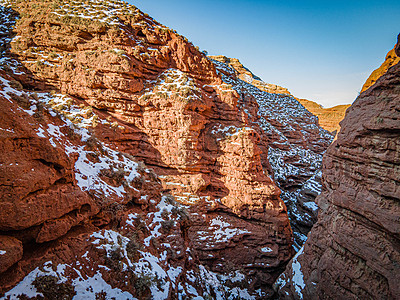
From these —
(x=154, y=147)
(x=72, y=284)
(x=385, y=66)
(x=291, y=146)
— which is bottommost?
(x=72, y=284)

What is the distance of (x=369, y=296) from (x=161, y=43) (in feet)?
87.4

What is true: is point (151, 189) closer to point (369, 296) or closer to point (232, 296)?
point (369, 296)

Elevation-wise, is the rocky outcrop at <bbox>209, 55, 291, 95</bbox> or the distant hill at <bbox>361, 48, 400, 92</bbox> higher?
the rocky outcrop at <bbox>209, 55, 291, 95</bbox>

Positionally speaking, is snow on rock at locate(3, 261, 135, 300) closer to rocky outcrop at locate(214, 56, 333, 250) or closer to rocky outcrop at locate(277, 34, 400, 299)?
rocky outcrop at locate(277, 34, 400, 299)

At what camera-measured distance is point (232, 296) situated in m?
16.8

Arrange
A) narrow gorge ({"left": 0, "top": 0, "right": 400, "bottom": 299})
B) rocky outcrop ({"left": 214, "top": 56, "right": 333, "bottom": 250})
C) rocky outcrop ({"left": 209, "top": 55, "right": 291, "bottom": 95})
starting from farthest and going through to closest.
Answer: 1. rocky outcrop ({"left": 209, "top": 55, "right": 291, "bottom": 95})
2. rocky outcrop ({"left": 214, "top": 56, "right": 333, "bottom": 250})
3. narrow gorge ({"left": 0, "top": 0, "right": 400, "bottom": 299})

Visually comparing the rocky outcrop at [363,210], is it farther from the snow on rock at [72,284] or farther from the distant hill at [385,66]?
the snow on rock at [72,284]

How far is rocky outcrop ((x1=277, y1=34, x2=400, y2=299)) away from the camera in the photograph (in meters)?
8.34

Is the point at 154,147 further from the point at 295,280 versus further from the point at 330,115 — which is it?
the point at 330,115

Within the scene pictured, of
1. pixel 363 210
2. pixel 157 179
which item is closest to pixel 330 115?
pixel 363 210

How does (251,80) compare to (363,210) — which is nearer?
(363,210)

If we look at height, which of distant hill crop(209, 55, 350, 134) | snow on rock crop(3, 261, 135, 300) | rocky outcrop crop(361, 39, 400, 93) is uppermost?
distant hill crop(209, 55, 350, 134)

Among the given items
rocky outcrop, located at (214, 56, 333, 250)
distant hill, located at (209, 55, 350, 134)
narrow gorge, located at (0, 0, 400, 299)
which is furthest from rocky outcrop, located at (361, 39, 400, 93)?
distant hill, located at (209, 55, 350, 134)

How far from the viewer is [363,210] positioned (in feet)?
30.7
